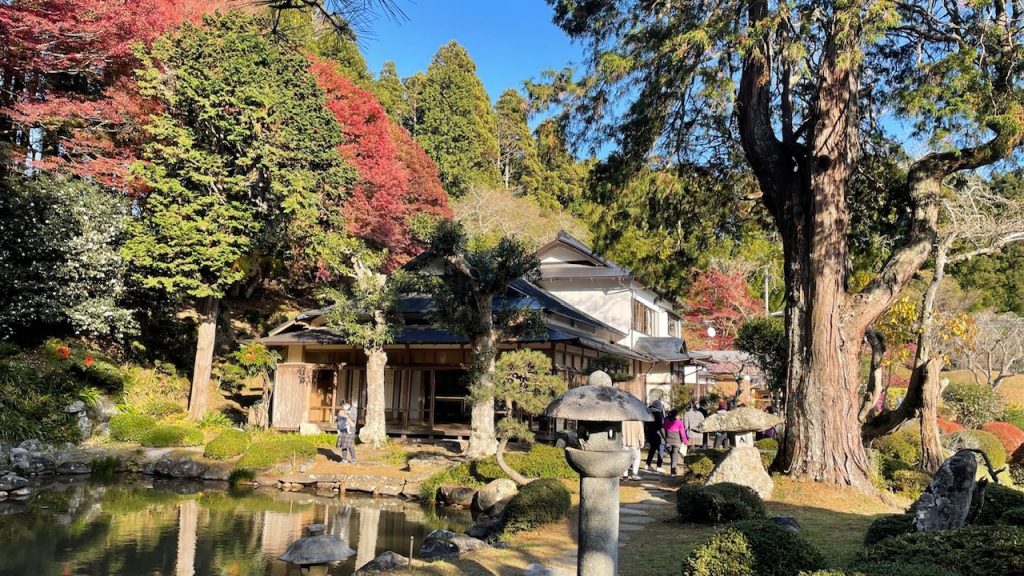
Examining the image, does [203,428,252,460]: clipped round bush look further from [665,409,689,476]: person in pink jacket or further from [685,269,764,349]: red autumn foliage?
[685,269,764,349]: red autumn foliage

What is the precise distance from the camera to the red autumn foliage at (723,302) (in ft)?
114

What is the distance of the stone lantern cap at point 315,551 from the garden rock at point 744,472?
5.61 metres

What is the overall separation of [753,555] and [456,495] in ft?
30.6

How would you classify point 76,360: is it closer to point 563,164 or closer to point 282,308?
point 282,308

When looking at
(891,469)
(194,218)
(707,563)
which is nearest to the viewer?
(707,563)

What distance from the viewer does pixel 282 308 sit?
29.8m

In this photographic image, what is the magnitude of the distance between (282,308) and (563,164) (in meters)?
22.5

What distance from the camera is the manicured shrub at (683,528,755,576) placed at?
194 inches

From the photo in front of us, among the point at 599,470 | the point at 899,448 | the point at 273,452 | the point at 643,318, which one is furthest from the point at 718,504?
the point at 643,318

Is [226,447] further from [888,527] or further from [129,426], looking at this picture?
[888,527]

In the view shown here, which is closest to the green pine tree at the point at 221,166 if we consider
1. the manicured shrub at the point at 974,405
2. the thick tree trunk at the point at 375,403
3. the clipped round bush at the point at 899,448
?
the thick tree trunk at the point at 375,403

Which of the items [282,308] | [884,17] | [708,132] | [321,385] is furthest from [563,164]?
[884,17]

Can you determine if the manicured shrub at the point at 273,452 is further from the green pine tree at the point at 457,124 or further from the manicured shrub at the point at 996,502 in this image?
the green pine tree at the point at 457,124

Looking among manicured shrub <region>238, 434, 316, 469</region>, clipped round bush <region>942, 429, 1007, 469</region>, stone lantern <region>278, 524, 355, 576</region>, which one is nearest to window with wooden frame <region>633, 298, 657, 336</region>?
clipped round bush <region>942, 429, 1007, 469</region>
